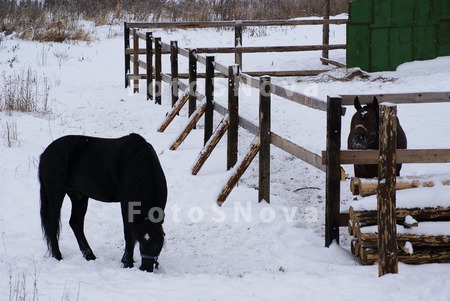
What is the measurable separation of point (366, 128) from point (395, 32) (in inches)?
376

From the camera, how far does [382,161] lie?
6.00m

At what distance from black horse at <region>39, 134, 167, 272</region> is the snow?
0.87ft

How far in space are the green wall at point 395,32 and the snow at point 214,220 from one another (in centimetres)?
71

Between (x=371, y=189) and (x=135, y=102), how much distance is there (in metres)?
8.82

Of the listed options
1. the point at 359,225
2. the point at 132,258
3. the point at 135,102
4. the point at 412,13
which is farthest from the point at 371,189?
the point at 412,13

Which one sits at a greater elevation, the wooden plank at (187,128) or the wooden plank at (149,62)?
the wooden plank at (149,62)

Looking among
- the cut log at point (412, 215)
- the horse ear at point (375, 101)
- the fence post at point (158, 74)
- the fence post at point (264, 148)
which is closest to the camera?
the cut log at point (412, 215)

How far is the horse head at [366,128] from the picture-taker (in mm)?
7559

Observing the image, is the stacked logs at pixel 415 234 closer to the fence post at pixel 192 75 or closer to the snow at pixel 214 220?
the snow at pixel 214 220

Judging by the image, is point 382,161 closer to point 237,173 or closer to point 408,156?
point 408,156

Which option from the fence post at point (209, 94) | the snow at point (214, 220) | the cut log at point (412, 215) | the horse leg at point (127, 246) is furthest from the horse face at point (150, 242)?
the fence post at point (209, 94)

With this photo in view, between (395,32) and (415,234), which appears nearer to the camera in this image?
(415,234)

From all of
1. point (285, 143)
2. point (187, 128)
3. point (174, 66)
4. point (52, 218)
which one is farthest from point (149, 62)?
point (52, 218)

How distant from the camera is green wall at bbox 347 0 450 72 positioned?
53.5 feet
